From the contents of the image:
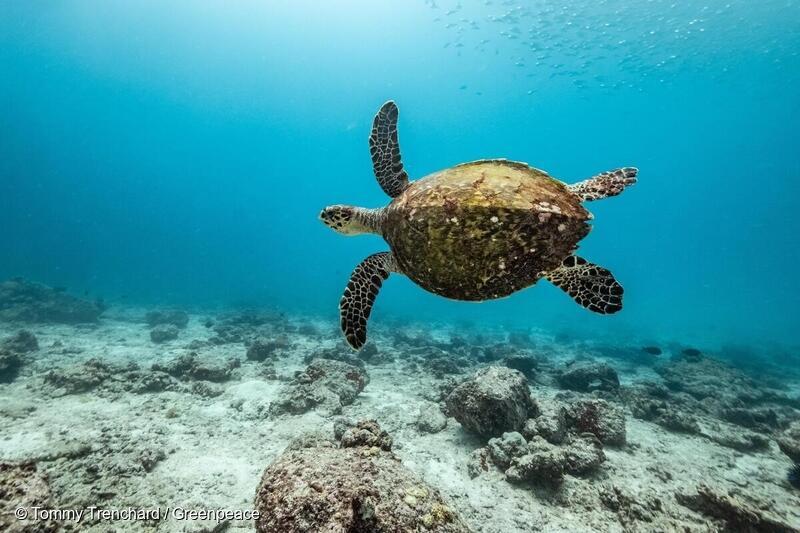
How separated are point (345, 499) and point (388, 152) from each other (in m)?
4.33

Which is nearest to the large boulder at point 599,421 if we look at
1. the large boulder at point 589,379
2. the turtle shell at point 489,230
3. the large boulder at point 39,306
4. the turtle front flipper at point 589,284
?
the turtle front flipper at point 589,284

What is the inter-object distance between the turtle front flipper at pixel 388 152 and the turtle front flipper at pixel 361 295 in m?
1.17

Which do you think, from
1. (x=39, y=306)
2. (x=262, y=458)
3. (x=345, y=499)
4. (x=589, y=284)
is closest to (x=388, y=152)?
(x=589, y=284)

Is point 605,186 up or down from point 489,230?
up

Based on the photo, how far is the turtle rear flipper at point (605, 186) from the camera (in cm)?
374

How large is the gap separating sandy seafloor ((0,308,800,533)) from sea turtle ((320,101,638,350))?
2.89m

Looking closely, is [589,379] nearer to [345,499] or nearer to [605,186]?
[605,186]

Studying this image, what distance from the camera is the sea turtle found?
317 cm

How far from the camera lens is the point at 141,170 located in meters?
145

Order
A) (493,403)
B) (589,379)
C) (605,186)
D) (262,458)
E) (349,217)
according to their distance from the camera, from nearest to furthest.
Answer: (605,186)
(349,217)
(262,458)
(493,403)
(589,379)

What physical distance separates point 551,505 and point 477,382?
2.22 meters

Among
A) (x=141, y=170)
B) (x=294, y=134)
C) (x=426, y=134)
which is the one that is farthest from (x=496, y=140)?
(x=141, y=170)

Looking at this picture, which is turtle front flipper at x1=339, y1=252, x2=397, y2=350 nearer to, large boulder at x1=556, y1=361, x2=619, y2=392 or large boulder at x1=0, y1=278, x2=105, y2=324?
large boulder at x1=556, y1=361, x2=619, y2=392

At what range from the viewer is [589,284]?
3.69 metres
